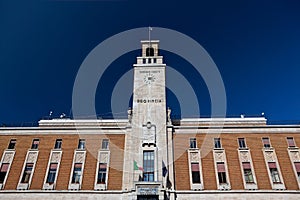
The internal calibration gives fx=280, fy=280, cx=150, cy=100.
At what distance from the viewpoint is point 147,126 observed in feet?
127

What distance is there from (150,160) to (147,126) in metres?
4.91

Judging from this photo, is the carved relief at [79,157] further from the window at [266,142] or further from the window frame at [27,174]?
the window at [266,142]

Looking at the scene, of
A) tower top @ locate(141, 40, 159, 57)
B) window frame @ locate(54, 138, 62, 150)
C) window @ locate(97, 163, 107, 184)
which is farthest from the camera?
tower top @ locate(141, 40, 159, 57)

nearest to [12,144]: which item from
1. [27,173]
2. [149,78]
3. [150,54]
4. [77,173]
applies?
[27,173]

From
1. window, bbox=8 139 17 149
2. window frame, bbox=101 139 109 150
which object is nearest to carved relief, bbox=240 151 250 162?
window frame, bbox=101 139 109 150

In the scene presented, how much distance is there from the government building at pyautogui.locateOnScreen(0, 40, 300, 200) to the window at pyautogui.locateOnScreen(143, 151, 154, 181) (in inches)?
4.9

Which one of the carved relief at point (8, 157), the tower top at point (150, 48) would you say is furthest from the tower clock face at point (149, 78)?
the carved relief at point (8, 157)

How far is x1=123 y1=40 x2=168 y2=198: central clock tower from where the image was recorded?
34.8 metres

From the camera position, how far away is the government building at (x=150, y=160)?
34031mm

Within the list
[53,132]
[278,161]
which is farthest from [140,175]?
[278,161]

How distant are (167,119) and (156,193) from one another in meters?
11.1

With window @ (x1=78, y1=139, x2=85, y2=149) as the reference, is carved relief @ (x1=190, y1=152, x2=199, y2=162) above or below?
below

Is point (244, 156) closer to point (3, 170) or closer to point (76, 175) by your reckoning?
point (76, 175)

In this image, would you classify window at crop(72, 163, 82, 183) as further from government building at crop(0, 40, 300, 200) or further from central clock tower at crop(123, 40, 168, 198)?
central clock tower at crop(123, 40, 168, 198)
